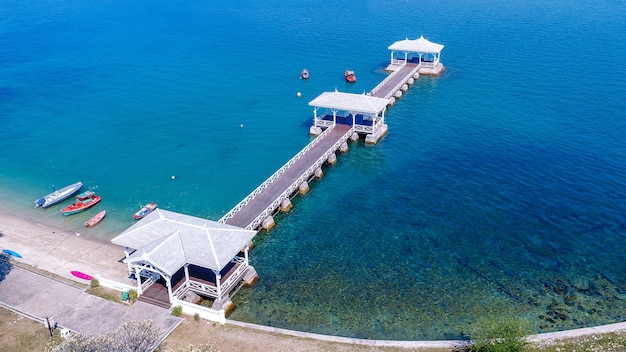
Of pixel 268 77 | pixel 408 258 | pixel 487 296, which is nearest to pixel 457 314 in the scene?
pixel 487 296

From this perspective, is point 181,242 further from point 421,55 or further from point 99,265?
point 421,55

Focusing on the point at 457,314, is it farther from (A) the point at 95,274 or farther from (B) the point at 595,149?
(B) the point at 595,149

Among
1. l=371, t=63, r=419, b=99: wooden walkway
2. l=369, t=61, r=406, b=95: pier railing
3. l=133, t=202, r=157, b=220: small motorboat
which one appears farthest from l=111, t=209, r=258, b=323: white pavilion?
l=369, t=61, r=406, b=95: pier railing

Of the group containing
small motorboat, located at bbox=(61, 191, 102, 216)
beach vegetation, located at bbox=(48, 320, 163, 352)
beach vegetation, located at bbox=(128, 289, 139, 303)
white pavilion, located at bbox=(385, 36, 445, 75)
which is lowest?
beach vegetation, located at bbox=(128, 289, 139, 303)

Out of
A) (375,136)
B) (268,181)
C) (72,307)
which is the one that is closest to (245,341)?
(72,307)

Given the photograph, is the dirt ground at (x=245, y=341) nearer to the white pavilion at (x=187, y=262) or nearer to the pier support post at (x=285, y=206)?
the white pavilion at (x=187, y=262)

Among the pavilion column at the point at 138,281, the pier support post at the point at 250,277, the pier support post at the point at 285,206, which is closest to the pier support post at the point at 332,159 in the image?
the pier support post at the point at 285,206

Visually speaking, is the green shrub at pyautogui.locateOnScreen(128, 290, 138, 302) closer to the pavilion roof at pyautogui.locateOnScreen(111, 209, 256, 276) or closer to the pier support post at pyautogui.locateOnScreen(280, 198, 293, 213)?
the pavilion roof at pyautogui.locateOnScreen(111, 209, 256, 276)
